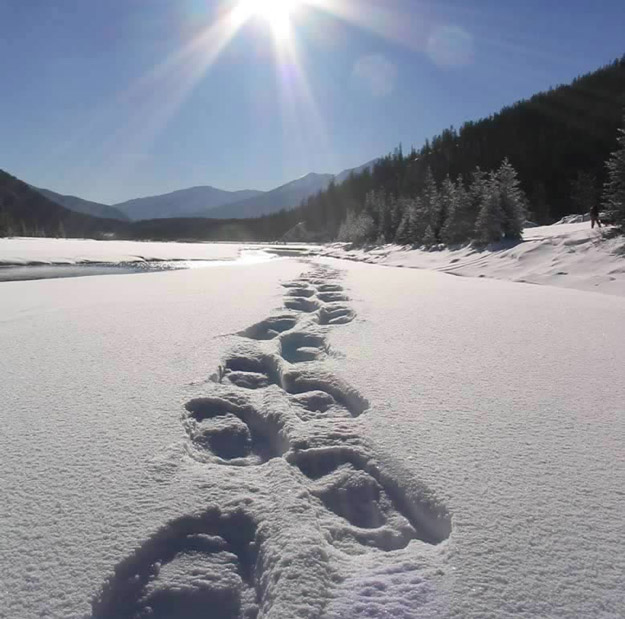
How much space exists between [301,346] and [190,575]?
3.16 m

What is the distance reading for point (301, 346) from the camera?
4.54 metres

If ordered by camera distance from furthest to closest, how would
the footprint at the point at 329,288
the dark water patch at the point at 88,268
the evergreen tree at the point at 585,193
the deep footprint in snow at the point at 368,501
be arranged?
the evergreen tree at the point at 585,193, the dark water patch at the point at 88,268, the footprint at the point at 329,288, the deep footprint in snow at the point at 368,501

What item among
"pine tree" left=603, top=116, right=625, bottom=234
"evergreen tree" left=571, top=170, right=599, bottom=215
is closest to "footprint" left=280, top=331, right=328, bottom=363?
"pine tree" left=603, top=116, right=625, bottom=234

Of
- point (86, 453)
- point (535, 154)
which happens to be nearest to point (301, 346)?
point (86, 453)

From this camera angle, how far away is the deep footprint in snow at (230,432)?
2.25m

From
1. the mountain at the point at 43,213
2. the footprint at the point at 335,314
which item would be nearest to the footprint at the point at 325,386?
the footprint at the point at 335,314

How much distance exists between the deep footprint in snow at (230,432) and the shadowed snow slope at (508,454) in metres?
0.64

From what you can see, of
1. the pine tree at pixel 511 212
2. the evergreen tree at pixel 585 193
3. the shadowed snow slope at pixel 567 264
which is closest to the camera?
the shadowed snow slope at pixel 567 264

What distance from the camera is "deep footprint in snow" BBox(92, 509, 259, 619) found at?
1298 mm

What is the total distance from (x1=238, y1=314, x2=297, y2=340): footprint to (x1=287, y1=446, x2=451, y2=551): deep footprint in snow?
2714mm

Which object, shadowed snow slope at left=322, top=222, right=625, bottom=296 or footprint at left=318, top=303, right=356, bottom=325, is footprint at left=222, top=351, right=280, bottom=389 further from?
shadowed snow slope at left=322, top=222, right=625, bottom=296

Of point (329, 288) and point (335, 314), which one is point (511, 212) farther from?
point (335, 314)

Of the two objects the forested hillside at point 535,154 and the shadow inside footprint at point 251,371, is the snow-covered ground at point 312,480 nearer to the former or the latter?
the shadow inside footprint at point 251,371

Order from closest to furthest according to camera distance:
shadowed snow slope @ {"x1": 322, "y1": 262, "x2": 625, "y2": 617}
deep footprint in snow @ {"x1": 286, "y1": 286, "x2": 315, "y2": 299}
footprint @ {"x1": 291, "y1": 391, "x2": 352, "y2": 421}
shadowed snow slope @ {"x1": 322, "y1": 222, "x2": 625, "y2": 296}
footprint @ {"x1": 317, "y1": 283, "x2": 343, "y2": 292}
Result: shadowed snow slope @ {"x1": 322, "y1": 262, "x2": 625, "y2": 617} → footprint @ {"x1": 291, "y1": 391, "x2": 352, "y2": 421} → deep footprint in snow @ {"x1": 286, "y1": 286, "x2": 315, "y2": 299} → footprint @ {"x1": 317, "y1": 283, "x2": 343, "y2": 292} → shadowed snow slope @ {"x1": 322, "y1": 222, "x2": 625, "y2": 296}
